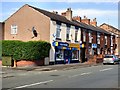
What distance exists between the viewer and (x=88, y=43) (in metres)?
47.4

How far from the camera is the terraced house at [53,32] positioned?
119ft

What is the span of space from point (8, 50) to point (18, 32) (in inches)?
237

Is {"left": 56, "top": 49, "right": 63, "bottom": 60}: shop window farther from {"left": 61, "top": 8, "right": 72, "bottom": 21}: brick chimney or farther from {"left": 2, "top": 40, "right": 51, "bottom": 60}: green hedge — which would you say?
{"left": 61, "top": 8, "right": 72, "bottom": 21}: brick chimney

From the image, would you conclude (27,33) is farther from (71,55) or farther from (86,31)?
(86,31)

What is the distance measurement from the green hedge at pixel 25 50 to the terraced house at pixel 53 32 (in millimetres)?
2906

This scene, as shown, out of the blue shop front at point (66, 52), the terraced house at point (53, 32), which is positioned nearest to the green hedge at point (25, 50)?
the terraced house at point (53, 32)

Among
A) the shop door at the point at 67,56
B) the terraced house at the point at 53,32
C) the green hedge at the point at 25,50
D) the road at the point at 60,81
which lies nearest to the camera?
the road at the point at 60,81

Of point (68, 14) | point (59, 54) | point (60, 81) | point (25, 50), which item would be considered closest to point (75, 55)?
point (59, 54)

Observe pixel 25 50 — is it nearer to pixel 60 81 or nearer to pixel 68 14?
pixel 68 14

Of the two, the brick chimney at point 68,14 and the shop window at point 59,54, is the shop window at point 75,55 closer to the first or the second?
the shop window at point 59,54

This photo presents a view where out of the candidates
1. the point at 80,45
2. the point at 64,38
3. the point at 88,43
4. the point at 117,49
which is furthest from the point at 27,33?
the point at 117,49

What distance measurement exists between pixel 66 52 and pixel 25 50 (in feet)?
28.7

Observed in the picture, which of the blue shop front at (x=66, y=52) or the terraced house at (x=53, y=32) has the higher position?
the terraced house at (x=53, y=32)

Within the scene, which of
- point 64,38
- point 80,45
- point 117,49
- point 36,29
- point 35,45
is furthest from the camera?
point 117,49
